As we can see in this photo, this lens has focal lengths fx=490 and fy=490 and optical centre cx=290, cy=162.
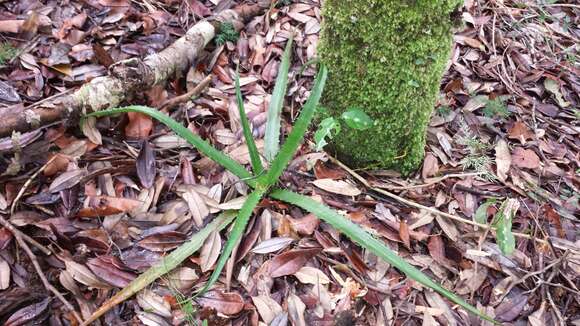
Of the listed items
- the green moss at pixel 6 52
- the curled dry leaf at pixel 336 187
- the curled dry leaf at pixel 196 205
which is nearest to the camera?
the curled dry leaf at pixel 196 205

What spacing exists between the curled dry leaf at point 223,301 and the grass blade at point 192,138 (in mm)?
411

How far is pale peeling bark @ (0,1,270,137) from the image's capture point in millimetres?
1904

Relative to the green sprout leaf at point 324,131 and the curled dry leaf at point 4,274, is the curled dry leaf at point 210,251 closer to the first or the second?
the green sprout leaf at point 324,131

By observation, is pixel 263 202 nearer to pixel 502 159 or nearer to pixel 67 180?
pixel 67 180

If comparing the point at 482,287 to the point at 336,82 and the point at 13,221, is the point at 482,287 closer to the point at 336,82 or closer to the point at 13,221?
the point at 336,82

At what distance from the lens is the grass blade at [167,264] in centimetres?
160

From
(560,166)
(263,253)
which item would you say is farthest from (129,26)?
(560,166)

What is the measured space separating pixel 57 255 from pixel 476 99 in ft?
6.80

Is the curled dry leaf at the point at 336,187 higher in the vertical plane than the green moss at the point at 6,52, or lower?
lower

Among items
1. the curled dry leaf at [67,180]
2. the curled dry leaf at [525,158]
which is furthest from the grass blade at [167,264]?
the curled dry leaf at [525,158]

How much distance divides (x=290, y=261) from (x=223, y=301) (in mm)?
282

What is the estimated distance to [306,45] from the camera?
8.71 ft

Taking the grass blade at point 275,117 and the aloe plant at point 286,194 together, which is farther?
the grass blade at point 275,117

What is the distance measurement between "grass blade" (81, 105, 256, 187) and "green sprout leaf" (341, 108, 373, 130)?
44 cm
